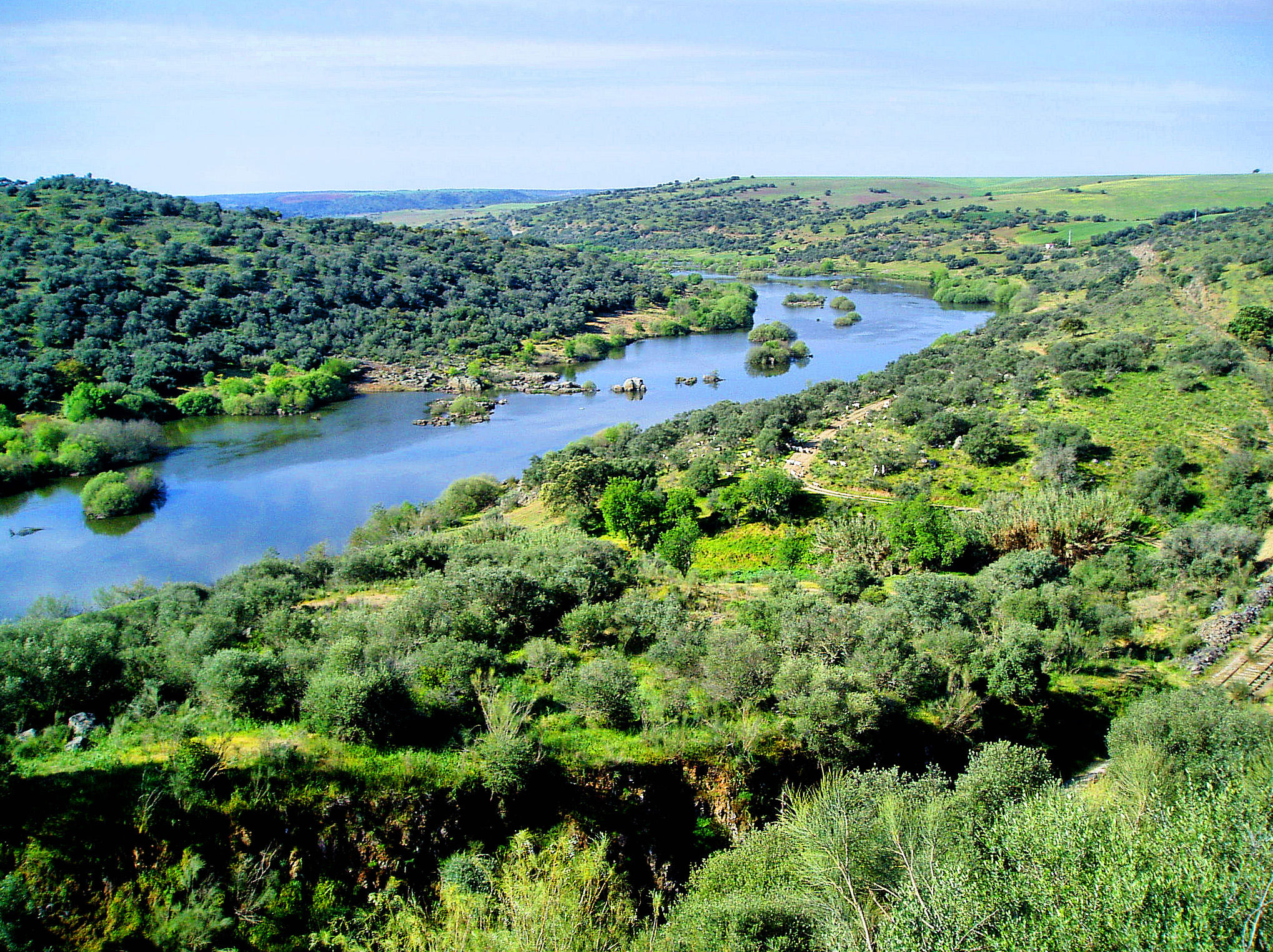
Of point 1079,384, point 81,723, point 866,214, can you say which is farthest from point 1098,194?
point 81,723

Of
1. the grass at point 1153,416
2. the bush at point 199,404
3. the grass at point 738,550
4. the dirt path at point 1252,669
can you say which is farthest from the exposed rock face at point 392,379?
the dirt path at point 1252,669

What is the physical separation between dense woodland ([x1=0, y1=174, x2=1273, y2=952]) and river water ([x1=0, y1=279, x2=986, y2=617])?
43.2ft

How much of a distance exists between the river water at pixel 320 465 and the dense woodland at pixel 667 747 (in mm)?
13153

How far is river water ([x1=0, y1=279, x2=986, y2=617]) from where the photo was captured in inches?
1242

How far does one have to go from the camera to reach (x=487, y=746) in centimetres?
1058

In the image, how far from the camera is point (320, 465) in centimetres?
4425

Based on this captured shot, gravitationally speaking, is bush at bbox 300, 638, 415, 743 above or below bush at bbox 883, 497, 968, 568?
above

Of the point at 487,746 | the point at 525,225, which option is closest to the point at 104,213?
the point at 487,746

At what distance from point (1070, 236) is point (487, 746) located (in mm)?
121443

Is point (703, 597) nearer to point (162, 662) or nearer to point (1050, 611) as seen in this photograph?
point (1050, 611)

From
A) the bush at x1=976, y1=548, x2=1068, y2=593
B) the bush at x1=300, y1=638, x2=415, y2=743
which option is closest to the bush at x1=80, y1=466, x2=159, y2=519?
the bush at x1=300, y1=638, x2=415, y2=743

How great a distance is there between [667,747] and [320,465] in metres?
38.5

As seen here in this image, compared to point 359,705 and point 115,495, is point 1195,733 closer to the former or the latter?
point 359,705

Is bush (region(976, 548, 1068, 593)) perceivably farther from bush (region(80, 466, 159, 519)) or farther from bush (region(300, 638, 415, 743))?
bush (region(80, 466, 159, 519))
